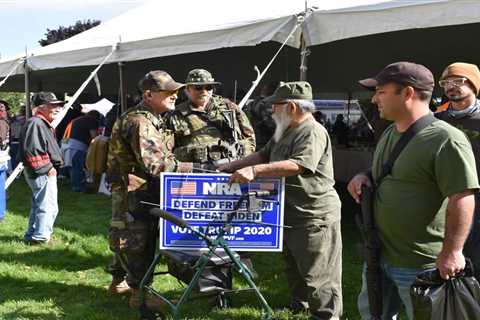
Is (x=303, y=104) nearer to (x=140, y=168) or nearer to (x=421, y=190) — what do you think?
(x=421, y=190)

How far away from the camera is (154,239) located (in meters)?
4.58

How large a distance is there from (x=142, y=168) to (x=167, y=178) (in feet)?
2.74

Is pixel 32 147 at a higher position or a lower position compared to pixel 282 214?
higher

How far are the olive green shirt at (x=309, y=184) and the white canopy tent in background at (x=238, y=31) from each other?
55.5 inches

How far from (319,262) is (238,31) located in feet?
8.92

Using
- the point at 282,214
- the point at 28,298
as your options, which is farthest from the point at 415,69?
the point at 28,298

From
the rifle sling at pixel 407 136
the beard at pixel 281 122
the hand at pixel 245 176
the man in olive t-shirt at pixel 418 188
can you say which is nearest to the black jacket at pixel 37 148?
the beard at pixel 281 122

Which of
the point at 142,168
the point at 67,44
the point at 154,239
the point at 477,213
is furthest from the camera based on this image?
the point at 67,44

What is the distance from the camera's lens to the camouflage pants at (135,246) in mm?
4418

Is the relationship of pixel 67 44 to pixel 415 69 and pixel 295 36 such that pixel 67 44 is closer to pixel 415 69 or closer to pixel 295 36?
pixel 295 36

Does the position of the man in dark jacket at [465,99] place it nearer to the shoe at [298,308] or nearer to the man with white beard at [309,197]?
the man with white beard at [309,197]

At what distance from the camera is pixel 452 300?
2.40 metres

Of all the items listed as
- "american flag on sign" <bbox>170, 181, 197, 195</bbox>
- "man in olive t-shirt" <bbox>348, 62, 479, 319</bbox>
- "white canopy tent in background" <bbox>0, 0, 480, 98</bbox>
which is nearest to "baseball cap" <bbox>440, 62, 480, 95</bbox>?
"white canopy tent in background" <bbox>0, 0, 480, 98</bbox>

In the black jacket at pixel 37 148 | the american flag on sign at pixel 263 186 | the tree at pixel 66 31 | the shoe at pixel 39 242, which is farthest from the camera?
the tree at pixel 66 31
